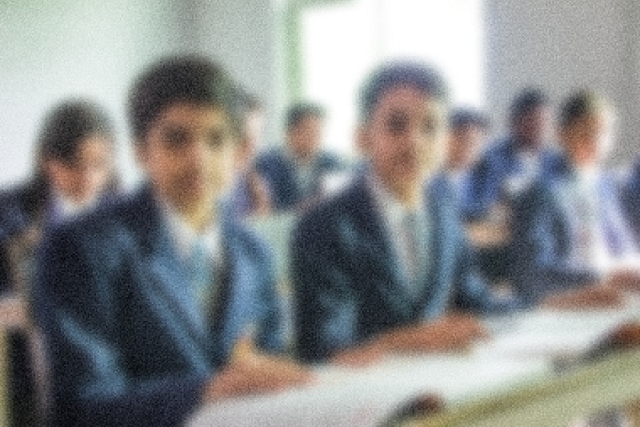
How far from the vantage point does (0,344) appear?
2.66 feet

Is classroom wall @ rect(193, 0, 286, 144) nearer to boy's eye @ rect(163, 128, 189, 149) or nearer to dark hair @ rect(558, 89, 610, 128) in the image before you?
boy's eye @ rect(163, 128, 189, 149)

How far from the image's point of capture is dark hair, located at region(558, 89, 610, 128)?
1.23 metres

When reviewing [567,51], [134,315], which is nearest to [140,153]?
[134,315]

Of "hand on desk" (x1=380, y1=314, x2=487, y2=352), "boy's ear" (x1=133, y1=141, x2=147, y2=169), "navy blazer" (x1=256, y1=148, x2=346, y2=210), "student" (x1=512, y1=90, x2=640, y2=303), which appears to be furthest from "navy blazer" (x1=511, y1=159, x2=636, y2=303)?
"boy's ear" (x1=133, y1=141, x2=147, y2=169)

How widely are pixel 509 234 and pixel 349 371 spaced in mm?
309

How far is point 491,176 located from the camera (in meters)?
1.16

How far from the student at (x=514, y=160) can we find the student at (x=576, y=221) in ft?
0.08

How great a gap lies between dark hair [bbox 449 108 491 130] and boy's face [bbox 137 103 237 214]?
1.03 ft

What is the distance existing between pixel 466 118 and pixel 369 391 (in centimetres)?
34

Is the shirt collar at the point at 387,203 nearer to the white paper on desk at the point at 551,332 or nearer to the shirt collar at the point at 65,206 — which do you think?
the white paper on desk at the point at 551,332

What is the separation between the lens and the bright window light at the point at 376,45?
0.98 meters

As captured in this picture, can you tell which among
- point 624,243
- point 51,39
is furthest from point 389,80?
point 624,243

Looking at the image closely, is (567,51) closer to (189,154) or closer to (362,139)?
(362,139)

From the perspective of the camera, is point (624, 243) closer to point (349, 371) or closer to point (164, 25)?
point (349, 371)
